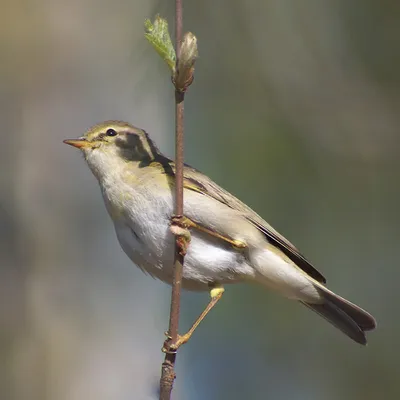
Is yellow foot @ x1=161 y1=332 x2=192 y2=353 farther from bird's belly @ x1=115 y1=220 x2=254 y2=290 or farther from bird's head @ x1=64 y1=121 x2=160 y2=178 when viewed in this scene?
bird's head @ x1=64 y1=121 x2=160 y2=178

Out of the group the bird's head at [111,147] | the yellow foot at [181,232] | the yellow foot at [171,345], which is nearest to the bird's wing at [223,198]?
the bird's head at [111,147]

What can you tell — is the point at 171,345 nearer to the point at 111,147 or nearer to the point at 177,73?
the point at 177,73

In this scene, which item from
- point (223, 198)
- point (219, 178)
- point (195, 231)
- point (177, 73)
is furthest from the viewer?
point (219, 178)

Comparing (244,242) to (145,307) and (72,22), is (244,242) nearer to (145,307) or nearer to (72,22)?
(145,307)

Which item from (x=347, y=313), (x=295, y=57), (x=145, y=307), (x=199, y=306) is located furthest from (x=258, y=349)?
(x=347, y=313)

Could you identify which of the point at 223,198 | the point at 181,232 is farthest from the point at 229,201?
the point at 181,232

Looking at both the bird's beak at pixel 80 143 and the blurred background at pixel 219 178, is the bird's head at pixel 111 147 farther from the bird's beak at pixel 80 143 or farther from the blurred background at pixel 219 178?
the blurred background at pixel 219 178
